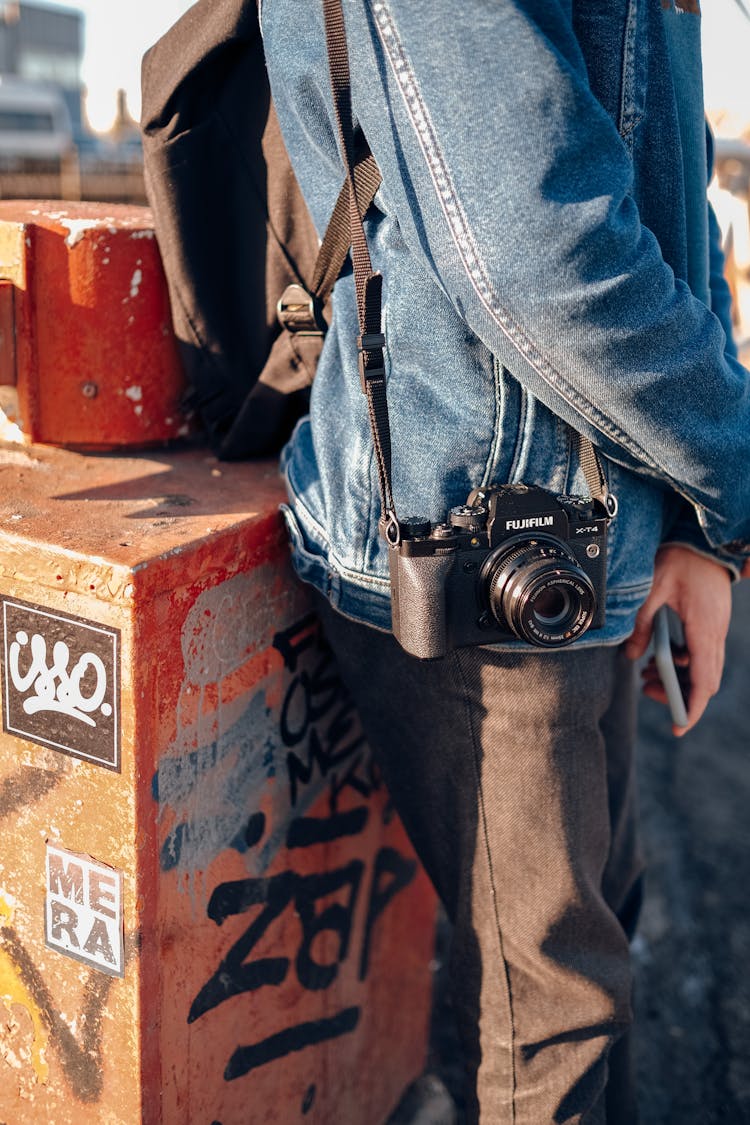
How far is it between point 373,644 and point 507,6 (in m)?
0.70

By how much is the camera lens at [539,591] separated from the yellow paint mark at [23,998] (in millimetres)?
758

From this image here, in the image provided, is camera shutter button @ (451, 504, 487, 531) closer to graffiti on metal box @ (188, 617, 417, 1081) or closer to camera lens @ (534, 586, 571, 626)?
camera lens @ (534, 586, 571, 626)

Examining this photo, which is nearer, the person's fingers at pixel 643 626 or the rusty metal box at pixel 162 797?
the rusty metal box at pixel 162 797

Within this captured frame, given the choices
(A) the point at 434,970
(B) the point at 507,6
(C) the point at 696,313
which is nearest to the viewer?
(B) the point at 507,6

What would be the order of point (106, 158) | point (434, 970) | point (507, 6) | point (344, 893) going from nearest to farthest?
1. point (507, 6)
2. point (344, 893)
3. point (434, 970)
4. point (106, 158)

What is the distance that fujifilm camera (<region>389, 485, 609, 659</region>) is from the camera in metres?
1.06

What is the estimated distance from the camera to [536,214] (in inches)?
36.1

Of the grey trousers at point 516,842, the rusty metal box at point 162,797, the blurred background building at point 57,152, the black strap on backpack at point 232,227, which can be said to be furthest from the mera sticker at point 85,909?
the blurred background building at point 57,152

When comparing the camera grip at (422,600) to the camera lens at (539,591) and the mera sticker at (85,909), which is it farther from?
the mera sticker at (85,909)

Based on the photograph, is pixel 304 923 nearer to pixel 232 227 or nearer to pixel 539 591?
pixel 539 591

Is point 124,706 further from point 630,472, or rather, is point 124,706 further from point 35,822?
point 630,472

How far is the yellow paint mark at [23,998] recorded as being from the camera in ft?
4.29

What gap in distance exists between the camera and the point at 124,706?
44.3 inches

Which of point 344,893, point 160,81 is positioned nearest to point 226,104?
point 160,81
